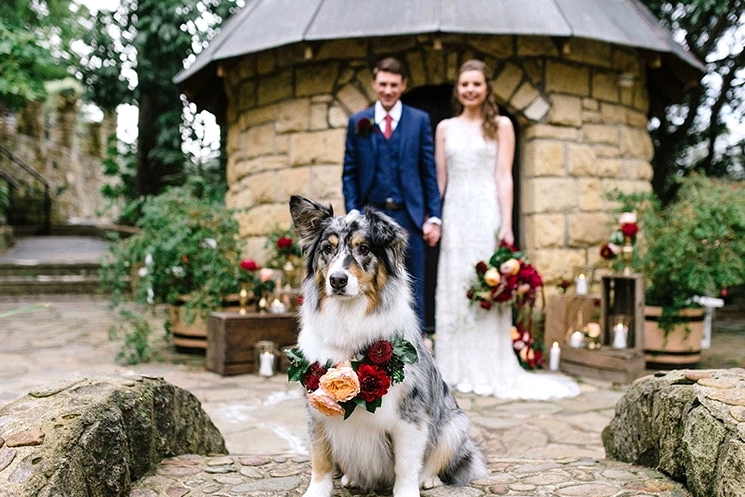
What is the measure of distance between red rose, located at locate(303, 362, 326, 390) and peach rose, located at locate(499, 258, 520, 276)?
7.92 feet

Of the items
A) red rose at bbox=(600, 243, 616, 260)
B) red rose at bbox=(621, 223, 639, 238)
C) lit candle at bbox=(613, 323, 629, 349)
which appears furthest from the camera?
red rose at bbox=(600, 243, 616, 260)

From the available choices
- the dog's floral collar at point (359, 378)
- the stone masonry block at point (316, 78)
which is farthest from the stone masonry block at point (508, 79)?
the dog's floral collar at point (359, 378)

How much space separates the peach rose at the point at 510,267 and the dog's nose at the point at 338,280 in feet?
8.23

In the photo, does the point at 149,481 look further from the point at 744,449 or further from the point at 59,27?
the point at 59,27

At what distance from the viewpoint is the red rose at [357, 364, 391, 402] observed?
1.92 m

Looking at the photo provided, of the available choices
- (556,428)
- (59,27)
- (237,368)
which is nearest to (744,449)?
(556,428)

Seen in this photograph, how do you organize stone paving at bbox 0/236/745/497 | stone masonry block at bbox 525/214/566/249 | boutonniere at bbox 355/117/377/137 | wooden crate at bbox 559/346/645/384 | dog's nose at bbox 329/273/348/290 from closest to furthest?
dog's nose at bbox 329/273/348/290, stone paving at bbox 0/236/745/497, boutonniere at bbox 355/117/377/137, wooden crate at bbox 559/346/645/384, stone masonry block at bbox 525/214/566/249

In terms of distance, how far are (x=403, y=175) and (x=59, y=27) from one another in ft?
36.2

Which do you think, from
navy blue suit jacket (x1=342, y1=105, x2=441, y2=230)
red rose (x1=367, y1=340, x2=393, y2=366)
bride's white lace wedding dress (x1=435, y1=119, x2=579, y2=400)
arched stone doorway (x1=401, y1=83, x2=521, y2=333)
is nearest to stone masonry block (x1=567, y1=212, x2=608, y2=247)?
arched stone doorway (x1=401, y1=83, x2=521, y2=333)

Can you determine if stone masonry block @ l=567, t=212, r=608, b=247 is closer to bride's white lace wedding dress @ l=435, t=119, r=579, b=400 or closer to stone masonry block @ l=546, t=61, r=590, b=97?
stone masonry block @ l=546, t=61, r=590, b=97

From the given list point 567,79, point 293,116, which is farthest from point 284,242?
point 567,79

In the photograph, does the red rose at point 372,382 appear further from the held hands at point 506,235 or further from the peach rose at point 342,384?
the held hands at point 506,235

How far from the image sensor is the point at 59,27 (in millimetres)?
12117

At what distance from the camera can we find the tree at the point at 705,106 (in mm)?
7828
